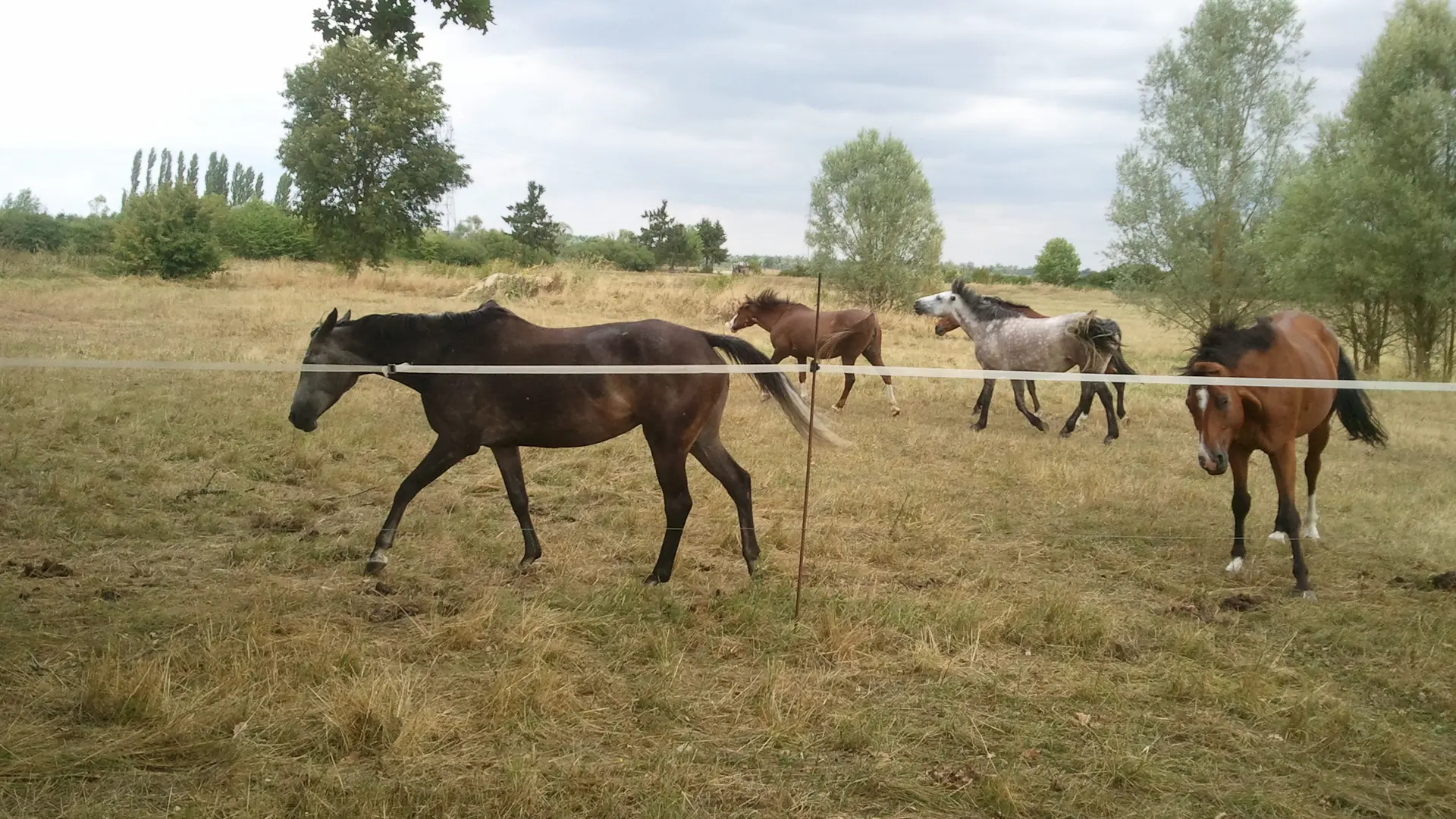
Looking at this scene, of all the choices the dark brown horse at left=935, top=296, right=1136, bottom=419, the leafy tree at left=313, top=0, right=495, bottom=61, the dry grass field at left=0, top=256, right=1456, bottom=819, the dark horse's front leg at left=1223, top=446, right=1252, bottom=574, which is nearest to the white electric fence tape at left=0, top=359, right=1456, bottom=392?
the dark horse's front leg at left=1223, top=446, right=1252, bottom=574

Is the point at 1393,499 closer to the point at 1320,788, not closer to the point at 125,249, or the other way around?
the point at 1320,788

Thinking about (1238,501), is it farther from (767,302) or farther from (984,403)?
(767,302)

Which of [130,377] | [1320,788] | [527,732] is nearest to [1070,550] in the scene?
[1320,788]

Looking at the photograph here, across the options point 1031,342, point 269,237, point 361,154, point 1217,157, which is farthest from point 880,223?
point 269,237

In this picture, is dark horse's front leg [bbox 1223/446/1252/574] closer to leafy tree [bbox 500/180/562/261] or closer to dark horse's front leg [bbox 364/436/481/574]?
dark horse's front leg [bbox 364/436/481/574]

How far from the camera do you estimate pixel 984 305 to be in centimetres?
1218

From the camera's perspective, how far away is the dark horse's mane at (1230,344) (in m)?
5.66

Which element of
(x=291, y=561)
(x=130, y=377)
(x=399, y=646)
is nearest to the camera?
(x=399, y=646)

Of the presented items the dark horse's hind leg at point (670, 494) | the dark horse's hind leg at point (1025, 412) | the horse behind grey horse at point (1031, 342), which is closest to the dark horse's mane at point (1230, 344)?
the dark horse's hind leg at point (670, 494)

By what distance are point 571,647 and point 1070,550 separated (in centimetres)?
376

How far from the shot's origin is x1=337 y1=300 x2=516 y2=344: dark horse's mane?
532 cm

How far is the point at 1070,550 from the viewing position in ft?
20.5

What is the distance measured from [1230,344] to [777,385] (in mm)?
2937

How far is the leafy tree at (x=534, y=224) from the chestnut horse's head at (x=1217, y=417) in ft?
155
